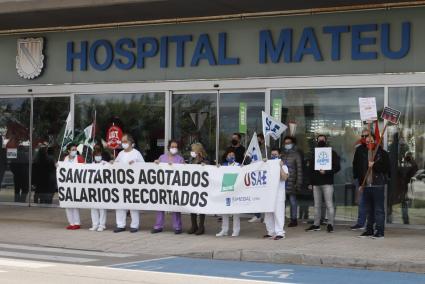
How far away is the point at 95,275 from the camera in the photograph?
9.53 metres

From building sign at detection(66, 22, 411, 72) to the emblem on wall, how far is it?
91 centimetres

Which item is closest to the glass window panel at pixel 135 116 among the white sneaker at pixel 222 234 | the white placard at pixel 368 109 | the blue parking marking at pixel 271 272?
the white sneaker at pixel 222 234

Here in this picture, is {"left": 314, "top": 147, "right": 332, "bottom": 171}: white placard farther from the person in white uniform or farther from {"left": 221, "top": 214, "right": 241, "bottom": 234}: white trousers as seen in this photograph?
{"left": 221, "top": 214, "right": 241, "bottom": 234}: white trousers

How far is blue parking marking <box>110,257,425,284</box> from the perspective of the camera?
381 inches

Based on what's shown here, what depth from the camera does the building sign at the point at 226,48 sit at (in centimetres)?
1535

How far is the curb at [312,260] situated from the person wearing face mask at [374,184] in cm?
257

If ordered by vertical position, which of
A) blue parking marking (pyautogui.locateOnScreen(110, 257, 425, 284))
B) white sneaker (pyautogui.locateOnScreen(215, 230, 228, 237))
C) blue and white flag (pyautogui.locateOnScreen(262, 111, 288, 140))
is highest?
blue and white flag (pyautogui.locateOnScreen(262, 111, 288, 140))

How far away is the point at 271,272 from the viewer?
10.3 meters

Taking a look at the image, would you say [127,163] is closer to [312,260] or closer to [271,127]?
[271,127]

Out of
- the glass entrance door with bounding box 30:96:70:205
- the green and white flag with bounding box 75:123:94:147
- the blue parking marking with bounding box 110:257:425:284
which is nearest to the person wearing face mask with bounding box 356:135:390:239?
the blue parking marking with bounding box 110:257:425:284

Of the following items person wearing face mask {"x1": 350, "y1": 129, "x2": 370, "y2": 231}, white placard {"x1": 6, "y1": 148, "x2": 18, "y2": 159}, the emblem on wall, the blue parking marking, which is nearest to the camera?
the blue parking marking

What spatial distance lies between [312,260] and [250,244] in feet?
5.63

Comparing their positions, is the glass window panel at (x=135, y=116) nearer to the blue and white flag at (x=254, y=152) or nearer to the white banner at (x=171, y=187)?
the white banner at (x=171, y=187)

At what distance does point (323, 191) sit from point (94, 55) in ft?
24.6
